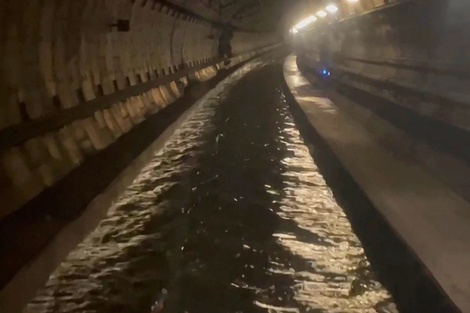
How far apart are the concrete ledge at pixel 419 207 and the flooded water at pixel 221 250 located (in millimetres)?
399

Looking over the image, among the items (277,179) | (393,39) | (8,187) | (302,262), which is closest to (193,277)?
(302,262)

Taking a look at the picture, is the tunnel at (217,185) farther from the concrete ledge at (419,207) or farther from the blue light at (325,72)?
the blue light at (325,72)

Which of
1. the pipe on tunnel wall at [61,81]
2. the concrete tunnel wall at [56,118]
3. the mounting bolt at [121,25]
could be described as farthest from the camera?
the mounting bolt at [121,25]

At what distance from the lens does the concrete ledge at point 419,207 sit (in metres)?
5.27

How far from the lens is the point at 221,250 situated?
6.66 m

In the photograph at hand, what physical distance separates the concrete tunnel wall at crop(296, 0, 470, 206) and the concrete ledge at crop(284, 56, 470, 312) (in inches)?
11.0

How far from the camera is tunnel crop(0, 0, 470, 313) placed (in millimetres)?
5562

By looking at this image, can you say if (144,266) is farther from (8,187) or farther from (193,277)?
(8,187)

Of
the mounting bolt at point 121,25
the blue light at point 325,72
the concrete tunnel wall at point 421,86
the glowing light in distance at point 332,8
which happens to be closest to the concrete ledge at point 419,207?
the concrete tunnel wall at point 421,86

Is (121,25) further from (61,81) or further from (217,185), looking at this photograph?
(217,185)

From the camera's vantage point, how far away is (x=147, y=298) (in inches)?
214

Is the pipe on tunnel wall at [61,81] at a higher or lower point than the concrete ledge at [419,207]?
higher

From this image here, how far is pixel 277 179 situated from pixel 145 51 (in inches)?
361

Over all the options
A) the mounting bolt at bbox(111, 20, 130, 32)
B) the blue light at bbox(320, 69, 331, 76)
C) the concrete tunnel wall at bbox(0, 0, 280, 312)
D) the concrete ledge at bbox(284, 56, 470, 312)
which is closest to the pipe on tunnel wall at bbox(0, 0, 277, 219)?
the concrete tunnel wall at bbox(0, 0, 280, 312)
